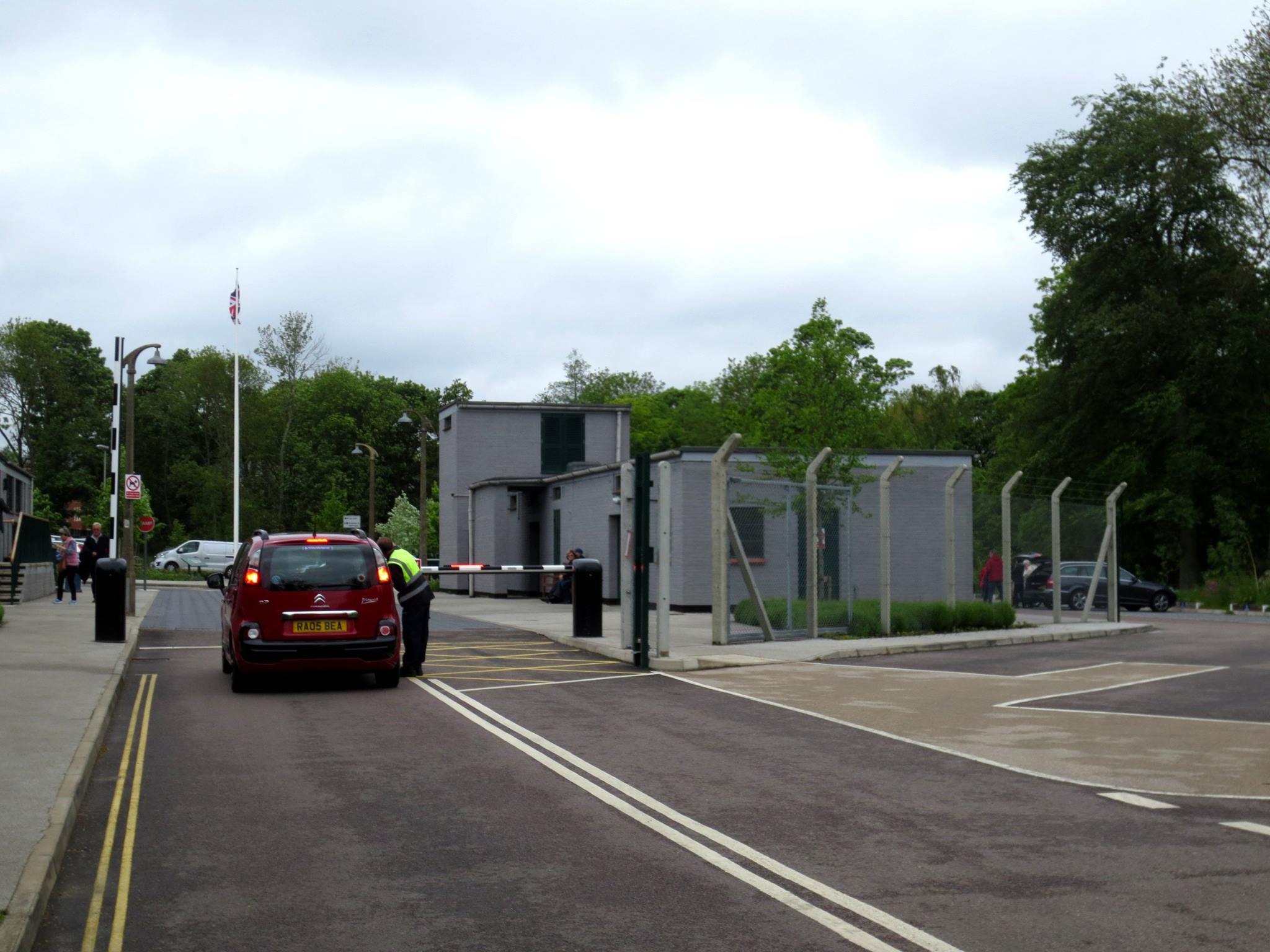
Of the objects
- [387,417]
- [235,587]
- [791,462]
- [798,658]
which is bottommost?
[798,658]

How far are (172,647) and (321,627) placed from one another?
706cm

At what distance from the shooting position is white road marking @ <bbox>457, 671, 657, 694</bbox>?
1470 centimetres

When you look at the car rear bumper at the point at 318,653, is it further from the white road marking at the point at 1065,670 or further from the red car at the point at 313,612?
the white road marking at the point at 1065,670

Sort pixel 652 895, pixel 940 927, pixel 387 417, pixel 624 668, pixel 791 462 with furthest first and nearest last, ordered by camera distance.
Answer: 1. pixel 387 417
2. pixel 791 462
3. pixel 624 668
4. pixel 652 895
5. pixel 940 927

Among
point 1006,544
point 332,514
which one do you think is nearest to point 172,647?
point 1006,544

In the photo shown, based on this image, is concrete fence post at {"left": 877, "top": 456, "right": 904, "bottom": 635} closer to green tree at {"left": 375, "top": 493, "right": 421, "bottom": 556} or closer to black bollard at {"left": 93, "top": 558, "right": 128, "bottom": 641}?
black bollard at {"left": 93, "top": 558, "right": 128, "bottom": 641}

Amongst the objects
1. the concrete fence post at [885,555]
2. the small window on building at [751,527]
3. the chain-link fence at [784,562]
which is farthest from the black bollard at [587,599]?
the concrete fence post at [885,555]

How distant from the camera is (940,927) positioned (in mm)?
5566

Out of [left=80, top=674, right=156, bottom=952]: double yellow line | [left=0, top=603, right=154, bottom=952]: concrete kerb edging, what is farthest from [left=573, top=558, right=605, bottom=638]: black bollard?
[left=0, top=603, right=154, bottom=952]: concrete kerb edging

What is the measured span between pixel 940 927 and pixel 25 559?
96.1ft

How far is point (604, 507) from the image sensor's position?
36.7m

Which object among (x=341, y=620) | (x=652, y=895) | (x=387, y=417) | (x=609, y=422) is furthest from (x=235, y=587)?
(x=387, y=417)

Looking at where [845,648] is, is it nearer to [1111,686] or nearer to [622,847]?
[1111,686]

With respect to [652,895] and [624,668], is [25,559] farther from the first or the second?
[652,895]
